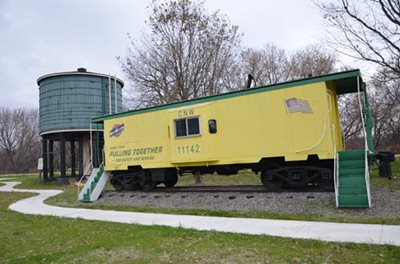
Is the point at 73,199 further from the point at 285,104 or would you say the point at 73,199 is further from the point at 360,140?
the point at 360,140

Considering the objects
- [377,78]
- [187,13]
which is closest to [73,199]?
[187,13]

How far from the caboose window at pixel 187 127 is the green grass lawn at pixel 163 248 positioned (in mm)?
4302

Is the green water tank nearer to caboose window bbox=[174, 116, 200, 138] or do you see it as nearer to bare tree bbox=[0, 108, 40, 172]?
caboose window bbox=[174, 116, 200, 138]

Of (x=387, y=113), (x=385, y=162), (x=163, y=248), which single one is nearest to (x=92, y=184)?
(x=163, y=248)

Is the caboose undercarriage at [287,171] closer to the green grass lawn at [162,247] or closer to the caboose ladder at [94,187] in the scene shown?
the green grass lawn at [162,247]

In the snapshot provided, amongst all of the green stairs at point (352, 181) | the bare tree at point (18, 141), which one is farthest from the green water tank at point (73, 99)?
the bare tree at point (18, 141)

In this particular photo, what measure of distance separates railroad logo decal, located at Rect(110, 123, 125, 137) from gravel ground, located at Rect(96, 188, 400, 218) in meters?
2.93

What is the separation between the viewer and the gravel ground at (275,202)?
304 inches

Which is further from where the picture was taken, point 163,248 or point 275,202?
point 275,202

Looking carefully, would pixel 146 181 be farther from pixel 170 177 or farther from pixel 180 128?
pixel 180 128

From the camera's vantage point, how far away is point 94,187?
12.9m

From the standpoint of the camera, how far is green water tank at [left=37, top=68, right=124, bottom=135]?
68.6 ft

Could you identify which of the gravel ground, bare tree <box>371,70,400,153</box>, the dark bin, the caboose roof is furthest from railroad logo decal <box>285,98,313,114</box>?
bare tree <box>371,70,400,153</box>

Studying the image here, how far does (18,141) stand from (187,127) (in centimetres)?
6384
